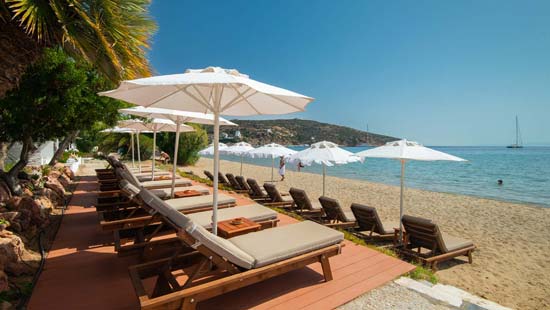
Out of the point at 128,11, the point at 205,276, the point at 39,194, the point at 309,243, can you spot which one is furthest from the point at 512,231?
the point at 39,194

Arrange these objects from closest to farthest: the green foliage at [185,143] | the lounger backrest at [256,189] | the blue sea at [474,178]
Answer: the lounger backrest at [256,189] → the blue sea at [474,178] → the green foliage at [185,143]

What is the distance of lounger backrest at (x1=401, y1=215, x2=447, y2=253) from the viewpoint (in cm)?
495

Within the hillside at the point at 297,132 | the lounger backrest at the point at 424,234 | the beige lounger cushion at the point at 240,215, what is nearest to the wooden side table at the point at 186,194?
the beige lounger cushion at the point at 240,215

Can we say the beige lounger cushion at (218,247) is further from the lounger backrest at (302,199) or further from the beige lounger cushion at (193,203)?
the lounger backrest at (302,199)

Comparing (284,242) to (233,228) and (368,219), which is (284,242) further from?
(368,219)

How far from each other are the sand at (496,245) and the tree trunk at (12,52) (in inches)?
275

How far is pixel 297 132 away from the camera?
295ft

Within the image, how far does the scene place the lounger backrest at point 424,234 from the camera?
16.3 ft

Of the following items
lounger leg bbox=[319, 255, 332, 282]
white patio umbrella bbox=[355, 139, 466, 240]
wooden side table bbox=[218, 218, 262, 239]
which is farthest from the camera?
white patio umbrella bbox=[355, 139, 466, 240]

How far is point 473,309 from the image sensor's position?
9.45ft

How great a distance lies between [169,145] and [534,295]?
2914cm

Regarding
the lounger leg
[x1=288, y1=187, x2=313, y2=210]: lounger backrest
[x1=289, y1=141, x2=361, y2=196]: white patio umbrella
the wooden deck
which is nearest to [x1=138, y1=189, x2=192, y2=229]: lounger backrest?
the wooden deck

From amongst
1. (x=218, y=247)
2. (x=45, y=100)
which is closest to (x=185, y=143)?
(x=45, y=100)

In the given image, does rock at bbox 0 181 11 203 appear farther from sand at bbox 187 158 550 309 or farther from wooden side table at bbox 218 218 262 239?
sand at bbox 187 158 550 309
